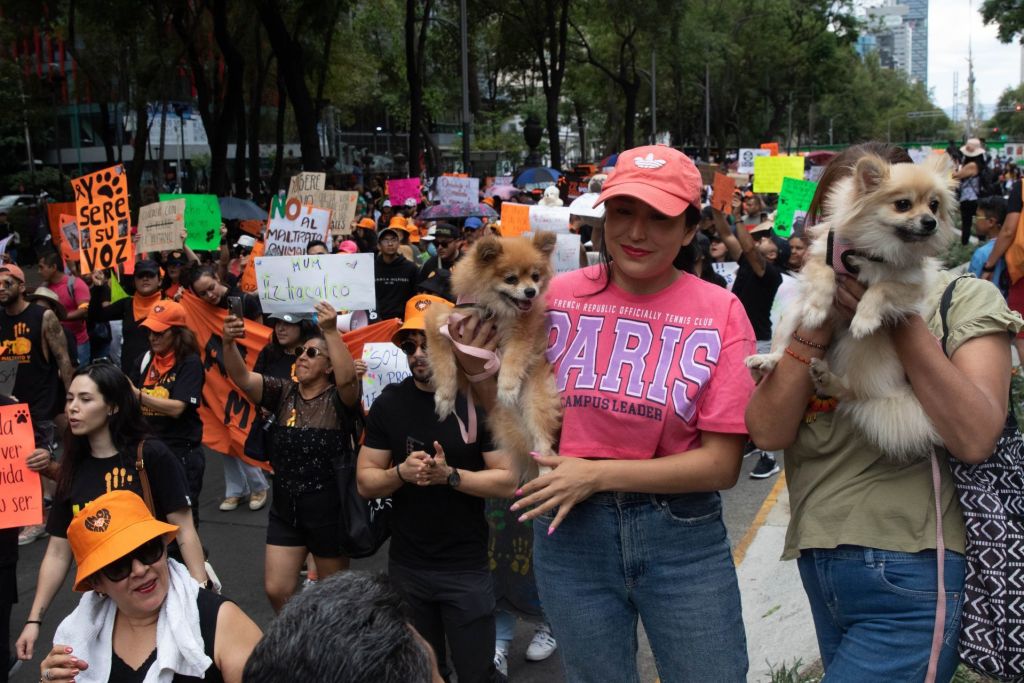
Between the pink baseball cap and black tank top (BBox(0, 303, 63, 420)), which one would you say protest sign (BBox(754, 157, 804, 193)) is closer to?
black tank top (BBox(0, 303, 63, 420))

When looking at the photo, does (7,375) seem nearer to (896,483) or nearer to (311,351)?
(311,351)

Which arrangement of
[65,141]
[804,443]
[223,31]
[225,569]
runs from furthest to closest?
[65,141]
[223,31]
[225,569]
[804,443]

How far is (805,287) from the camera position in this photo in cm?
228

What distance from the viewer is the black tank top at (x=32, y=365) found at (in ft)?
22.8

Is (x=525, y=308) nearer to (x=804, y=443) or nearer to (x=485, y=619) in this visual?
(x=804, y=443)

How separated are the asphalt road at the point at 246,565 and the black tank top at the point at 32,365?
117cm

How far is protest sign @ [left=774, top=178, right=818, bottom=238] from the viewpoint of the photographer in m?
9.66

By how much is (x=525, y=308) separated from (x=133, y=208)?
23.1 metres

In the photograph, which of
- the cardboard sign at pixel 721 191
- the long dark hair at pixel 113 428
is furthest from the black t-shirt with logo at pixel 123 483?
the cardboard sign at pixel 721 191

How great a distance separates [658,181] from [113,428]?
312cm

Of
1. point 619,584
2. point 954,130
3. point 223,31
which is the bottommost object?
point 619,584

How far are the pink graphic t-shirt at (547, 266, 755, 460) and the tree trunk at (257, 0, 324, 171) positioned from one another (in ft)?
63.8

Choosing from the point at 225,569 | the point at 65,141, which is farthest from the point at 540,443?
the point at 65,141

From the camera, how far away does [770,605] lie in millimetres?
5012
